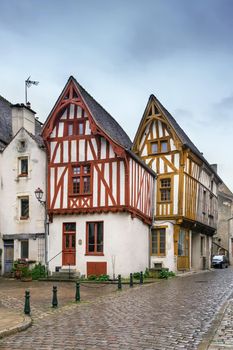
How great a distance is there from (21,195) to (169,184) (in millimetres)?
8990

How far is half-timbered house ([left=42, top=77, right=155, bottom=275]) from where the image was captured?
919 inches

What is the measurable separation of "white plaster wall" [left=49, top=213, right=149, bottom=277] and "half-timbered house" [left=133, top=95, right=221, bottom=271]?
9.29 ft

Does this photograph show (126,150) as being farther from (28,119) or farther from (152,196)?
(28,119)

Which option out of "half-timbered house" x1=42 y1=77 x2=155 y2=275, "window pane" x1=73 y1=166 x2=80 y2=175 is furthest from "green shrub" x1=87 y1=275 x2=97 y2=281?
"window pane" x1=73 y1=166 x2=80 y2=175

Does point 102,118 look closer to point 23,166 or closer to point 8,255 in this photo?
point 23,166

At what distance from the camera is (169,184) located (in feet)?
93.0

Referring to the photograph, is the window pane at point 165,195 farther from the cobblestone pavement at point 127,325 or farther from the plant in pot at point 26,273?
the cobblestone pavement at point 127,325

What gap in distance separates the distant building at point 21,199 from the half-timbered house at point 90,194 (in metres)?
0.94

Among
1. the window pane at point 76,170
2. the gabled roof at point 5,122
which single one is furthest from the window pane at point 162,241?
the gabled roof at point 5,122

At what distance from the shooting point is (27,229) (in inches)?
1009

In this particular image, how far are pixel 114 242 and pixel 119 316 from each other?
12.4 meters

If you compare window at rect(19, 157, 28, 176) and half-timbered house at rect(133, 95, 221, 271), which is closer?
window at rect(19, 157, 28, 176)

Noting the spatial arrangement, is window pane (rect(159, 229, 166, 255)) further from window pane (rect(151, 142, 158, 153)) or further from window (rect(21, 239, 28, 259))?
window (rect(21, 239, 28, 259))

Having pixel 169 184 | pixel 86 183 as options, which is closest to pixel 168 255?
pixel 169 184
